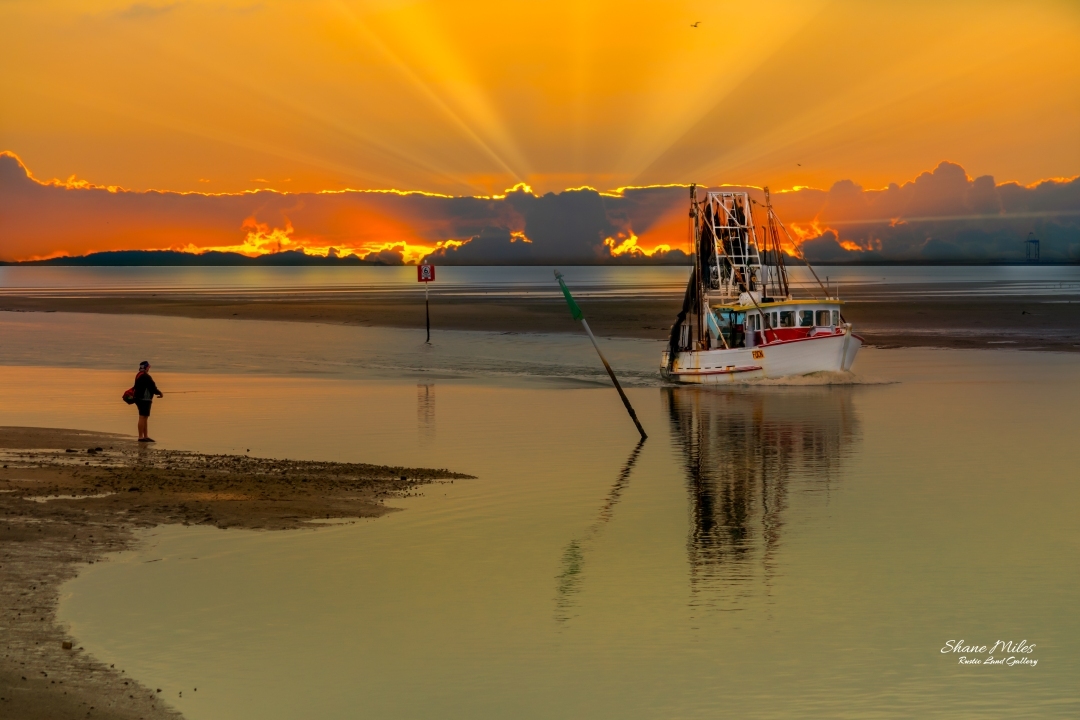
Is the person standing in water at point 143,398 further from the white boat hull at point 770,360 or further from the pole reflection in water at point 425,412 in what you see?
the white boat hull at point 770,360

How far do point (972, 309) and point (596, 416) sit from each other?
80185mm

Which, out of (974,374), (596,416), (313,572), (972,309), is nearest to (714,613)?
(313,572)

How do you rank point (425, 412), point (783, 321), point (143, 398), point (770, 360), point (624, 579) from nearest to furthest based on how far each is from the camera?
point (624, 579)
point (143, 398)
point (425, 412)
point (770, 360)
point (783, 321)

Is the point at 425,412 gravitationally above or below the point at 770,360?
below

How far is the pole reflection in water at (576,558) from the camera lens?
59.1 feet

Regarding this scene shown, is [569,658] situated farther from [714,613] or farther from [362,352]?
[362,352]

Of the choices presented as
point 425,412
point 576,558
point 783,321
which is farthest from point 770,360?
point 576,558

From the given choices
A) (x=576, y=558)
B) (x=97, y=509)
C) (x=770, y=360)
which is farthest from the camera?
(x=770, y=360)

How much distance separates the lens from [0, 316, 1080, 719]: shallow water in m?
14.6

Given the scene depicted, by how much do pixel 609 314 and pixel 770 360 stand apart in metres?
61.3

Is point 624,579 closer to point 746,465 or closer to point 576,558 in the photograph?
point 576,558

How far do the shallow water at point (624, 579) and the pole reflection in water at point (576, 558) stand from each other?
0.07 m

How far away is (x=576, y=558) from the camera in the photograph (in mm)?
20656

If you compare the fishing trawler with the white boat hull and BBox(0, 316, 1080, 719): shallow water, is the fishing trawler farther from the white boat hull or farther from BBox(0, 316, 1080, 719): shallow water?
BBox(0, 316, 1080, 719): shallow water
